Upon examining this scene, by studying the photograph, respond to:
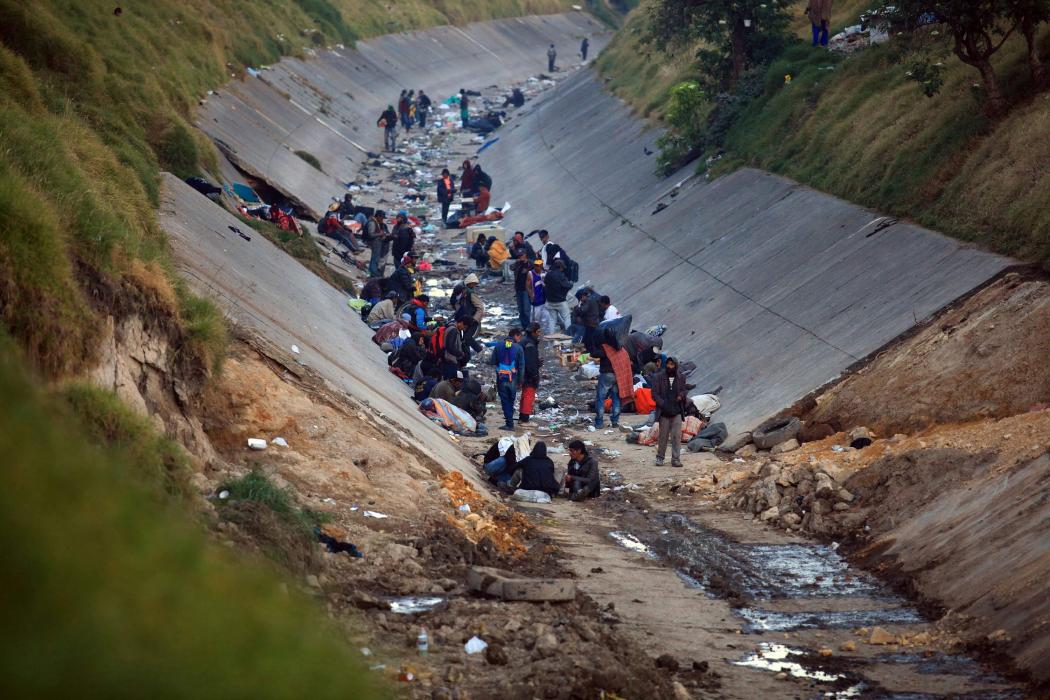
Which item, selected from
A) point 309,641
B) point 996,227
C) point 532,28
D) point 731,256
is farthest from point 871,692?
point 532,28

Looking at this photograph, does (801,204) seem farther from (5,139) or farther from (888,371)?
(5,139)

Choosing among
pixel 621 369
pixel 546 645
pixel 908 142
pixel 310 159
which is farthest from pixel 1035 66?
pixel 310 159

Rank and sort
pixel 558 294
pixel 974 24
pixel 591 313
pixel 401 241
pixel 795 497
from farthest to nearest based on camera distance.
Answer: pixel 401 241 → pixel 558 294 → pixel 591 313 → pixel 974 24 → pixel 795 497

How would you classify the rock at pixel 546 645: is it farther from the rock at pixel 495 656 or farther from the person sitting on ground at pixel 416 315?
the person sitting on ground at pixel 416 315

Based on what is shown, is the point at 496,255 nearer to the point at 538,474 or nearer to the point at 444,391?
the point at 444,391

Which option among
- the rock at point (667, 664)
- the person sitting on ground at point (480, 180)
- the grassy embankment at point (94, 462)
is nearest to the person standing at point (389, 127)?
the person sitting on ground at point (480, 180)

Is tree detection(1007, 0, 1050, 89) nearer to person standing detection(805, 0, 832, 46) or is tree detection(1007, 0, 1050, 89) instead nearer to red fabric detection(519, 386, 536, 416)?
red fabric detection(519, 386, 536, 416)

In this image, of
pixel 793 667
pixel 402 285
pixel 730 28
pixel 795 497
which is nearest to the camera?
pixel 793 667
